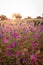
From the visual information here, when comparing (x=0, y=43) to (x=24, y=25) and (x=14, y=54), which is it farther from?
(x=24, y=25)

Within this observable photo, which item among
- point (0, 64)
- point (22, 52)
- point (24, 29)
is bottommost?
point (0, 64)

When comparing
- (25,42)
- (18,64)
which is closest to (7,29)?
(25,42)

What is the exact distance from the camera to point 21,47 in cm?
579

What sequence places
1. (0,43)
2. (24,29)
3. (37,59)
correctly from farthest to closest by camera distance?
(24,29)
(0,43)
(37,59)

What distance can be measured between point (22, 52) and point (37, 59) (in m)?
0.44

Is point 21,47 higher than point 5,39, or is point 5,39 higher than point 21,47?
point 5,39

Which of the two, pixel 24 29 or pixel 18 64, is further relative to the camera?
pixel 24 29

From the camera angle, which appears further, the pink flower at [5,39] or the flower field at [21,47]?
the pink flower at [5,39]

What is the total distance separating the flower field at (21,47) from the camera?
222 inches

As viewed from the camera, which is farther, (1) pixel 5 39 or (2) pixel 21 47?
(1) pixel 5 39

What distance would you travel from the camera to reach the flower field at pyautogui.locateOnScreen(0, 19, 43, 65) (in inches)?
222

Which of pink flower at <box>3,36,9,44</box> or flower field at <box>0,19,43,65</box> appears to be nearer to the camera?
flower field at <box>0,19,43,65</box>

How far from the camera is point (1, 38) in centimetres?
639

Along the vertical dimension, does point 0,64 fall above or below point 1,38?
below
